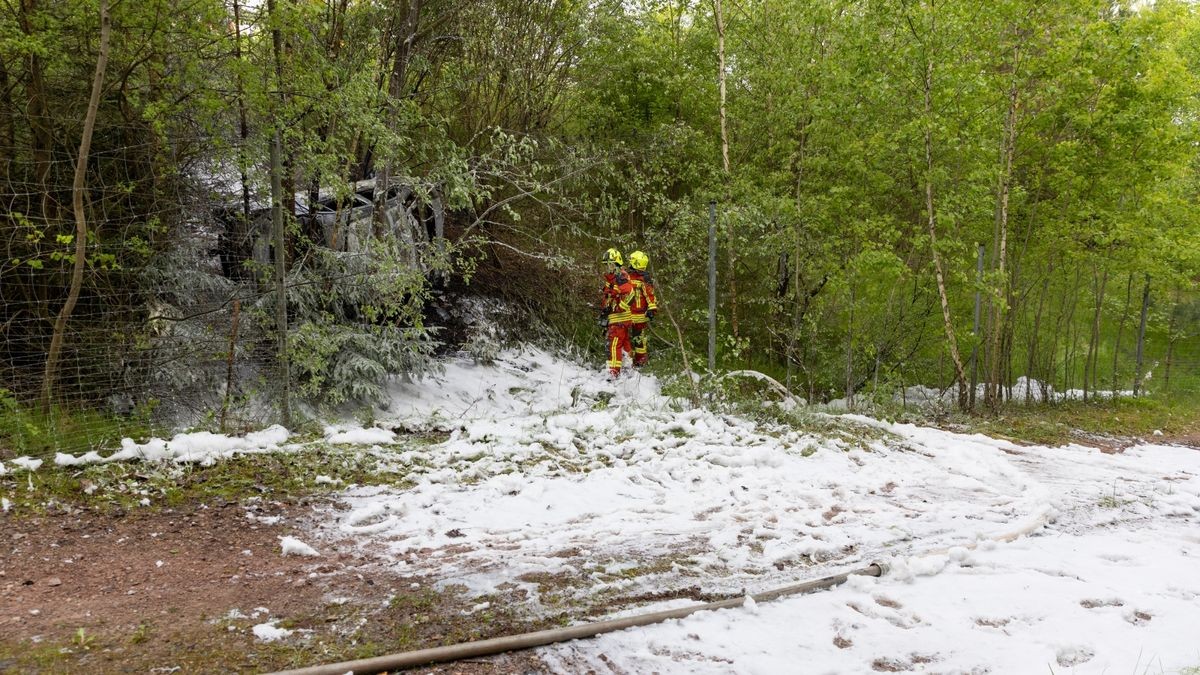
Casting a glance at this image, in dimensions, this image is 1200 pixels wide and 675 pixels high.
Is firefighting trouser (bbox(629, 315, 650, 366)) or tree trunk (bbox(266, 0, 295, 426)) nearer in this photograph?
tree trunk (bbox(266, 0, 295, 426))

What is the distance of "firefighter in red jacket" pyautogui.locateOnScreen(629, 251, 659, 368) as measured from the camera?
419 inches

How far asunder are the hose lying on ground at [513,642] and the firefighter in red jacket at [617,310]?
24.5 feet

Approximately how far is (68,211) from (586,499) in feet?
16.0

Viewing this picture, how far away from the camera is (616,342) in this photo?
11.1 m

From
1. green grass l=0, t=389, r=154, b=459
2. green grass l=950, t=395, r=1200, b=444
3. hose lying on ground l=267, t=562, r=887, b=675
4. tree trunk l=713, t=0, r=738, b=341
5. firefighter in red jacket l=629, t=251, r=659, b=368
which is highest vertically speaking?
tree trunk l=713, t=0, r=738, b=341

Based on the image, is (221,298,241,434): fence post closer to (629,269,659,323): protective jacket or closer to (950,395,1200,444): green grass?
(629,269,659,323): protective jacket

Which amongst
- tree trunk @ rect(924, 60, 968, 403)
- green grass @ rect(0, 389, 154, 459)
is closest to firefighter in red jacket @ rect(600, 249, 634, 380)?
tree trunk @ rect(924, 60, 968, 403)

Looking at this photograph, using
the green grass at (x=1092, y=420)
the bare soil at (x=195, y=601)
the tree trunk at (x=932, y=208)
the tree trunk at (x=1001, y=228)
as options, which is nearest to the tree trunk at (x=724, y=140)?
the tree trunk at (x=932, y=208)

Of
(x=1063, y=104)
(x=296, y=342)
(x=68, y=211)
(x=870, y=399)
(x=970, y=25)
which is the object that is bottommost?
(x=870, y=399)

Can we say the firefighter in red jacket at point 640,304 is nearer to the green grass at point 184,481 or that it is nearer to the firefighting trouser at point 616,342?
the firefighting trouser at point 616,342

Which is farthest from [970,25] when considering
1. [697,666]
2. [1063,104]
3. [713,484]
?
[697,666]

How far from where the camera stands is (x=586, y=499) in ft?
17.5

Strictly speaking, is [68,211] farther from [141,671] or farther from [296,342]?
[141,671]

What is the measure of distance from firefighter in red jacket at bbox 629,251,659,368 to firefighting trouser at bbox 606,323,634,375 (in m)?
0.20
